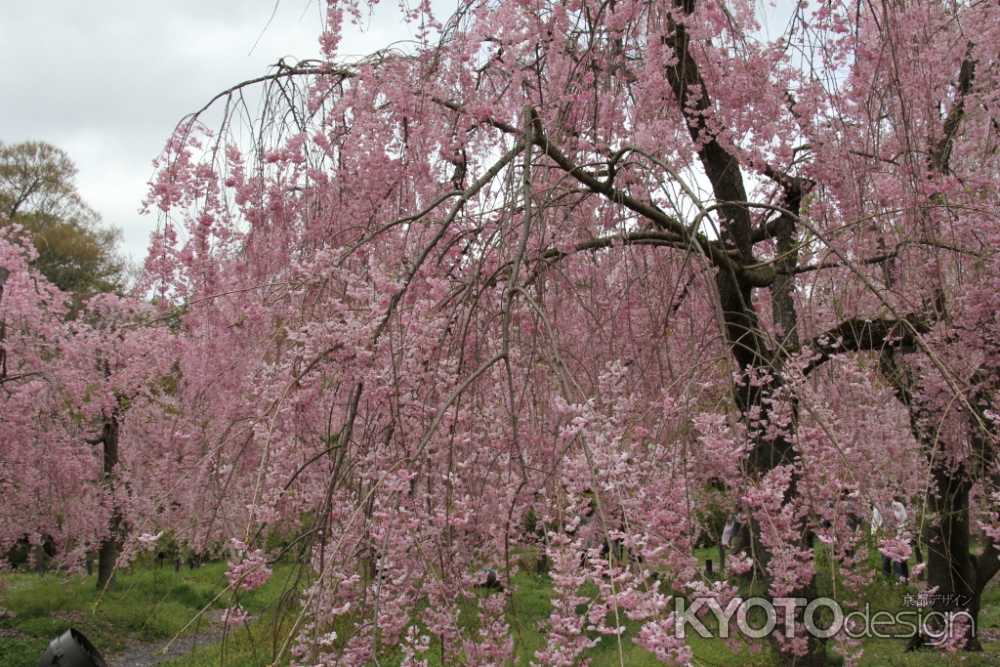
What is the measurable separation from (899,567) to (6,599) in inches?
346

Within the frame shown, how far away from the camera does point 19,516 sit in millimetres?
8375

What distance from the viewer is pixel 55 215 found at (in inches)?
770

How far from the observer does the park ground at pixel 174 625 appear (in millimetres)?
5555

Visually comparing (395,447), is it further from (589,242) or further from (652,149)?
(652,149)

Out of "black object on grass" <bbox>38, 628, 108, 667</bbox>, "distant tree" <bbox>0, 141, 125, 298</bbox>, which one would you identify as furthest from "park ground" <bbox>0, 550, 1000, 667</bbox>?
"distant tree" <bbox>0, 141, 125, 298</bbox>

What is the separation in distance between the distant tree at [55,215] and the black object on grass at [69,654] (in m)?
17.0

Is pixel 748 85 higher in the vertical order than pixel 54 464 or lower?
higher

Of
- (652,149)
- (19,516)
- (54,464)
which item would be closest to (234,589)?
(652,149)

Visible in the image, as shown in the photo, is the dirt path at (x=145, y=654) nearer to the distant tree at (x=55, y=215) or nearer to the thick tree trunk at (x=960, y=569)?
the thick tree trunk at (x=960, y=569)

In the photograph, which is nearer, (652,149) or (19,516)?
(652,149)

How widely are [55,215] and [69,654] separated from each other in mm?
18947

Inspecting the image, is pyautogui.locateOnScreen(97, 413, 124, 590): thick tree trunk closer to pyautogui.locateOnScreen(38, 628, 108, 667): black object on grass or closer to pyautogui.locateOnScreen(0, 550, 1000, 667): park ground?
pyautogui.locateOnScreen(0, 550, 1000, 667): park ground

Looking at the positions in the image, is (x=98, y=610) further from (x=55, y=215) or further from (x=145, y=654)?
(x=55, y=215)

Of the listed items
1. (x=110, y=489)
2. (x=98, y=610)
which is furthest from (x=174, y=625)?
(x=110, y=489)
